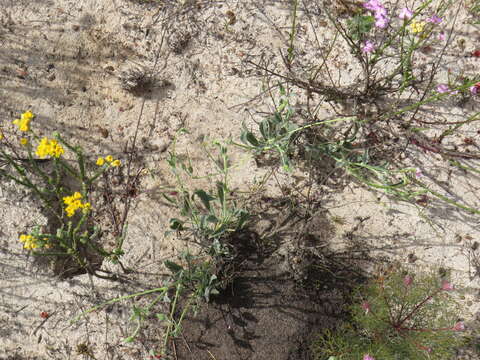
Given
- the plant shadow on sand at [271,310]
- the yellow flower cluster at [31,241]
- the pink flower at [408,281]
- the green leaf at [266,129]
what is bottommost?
the plant shadow on sand at [271,310]

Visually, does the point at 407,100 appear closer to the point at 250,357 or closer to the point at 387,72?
the point at 387,72

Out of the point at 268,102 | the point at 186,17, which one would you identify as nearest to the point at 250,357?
the point at 268,102

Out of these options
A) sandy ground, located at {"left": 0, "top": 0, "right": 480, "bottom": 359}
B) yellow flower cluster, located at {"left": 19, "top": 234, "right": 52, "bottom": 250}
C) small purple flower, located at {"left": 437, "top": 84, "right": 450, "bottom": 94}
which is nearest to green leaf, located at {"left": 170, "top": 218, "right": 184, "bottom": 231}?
sandy ground, located at {"left": 0, "top": 0, "right": 480, "bottom": 359}

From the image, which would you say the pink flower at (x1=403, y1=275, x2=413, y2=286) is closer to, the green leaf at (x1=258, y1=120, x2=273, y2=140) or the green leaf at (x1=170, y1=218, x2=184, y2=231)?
the green leaf at (x1=258, y1=120, x2=273, y2=140)

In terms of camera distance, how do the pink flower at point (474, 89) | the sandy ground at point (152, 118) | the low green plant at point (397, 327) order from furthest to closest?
the pink flower at point (474, 89) < the sandy ground at point (152, 118) < the low green plant at point (397, 327)

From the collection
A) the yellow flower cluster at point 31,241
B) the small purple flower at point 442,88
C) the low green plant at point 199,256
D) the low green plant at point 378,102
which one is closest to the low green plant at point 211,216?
the low green plant at point 199,256

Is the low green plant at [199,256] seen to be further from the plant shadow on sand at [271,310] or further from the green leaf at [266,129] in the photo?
the green leaf at [266,129]
